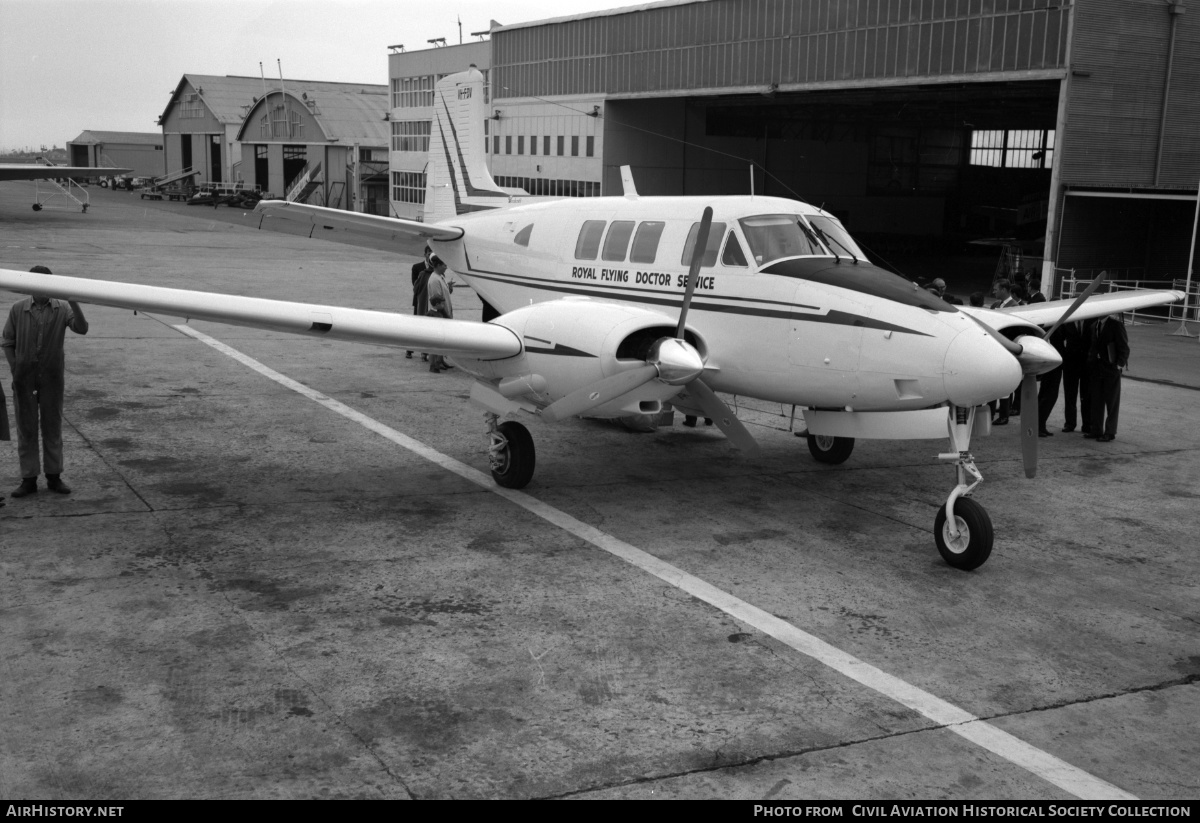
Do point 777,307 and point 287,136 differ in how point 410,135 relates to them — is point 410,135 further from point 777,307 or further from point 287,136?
point 777,307

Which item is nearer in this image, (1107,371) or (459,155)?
(1107,371)

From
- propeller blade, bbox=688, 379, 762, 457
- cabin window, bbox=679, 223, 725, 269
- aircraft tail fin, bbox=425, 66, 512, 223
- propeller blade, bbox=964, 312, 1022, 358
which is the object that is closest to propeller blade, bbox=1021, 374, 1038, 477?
propeller blade, bbox=964, 312, 1022, 358

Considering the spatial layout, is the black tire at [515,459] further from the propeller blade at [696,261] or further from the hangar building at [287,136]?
the hangar building at [287,136]

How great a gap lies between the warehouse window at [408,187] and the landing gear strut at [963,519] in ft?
182

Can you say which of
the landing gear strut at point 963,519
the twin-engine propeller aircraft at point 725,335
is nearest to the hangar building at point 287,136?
the twin-engine propeller aircraft at point 725,335

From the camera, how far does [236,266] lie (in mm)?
35250

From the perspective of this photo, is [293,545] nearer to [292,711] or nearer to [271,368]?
[292,711]

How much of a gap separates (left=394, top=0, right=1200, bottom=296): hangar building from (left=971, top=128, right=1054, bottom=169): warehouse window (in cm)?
13

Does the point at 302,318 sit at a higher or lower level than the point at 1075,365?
higher

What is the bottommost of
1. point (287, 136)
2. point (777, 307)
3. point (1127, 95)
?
point (777, 307)

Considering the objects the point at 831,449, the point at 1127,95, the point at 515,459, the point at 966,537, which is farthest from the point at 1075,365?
the point at 1127,95

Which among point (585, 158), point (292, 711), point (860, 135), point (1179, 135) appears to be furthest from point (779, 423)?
point (860, 135)

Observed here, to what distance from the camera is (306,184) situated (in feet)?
244

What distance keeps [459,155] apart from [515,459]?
8.01 meters
